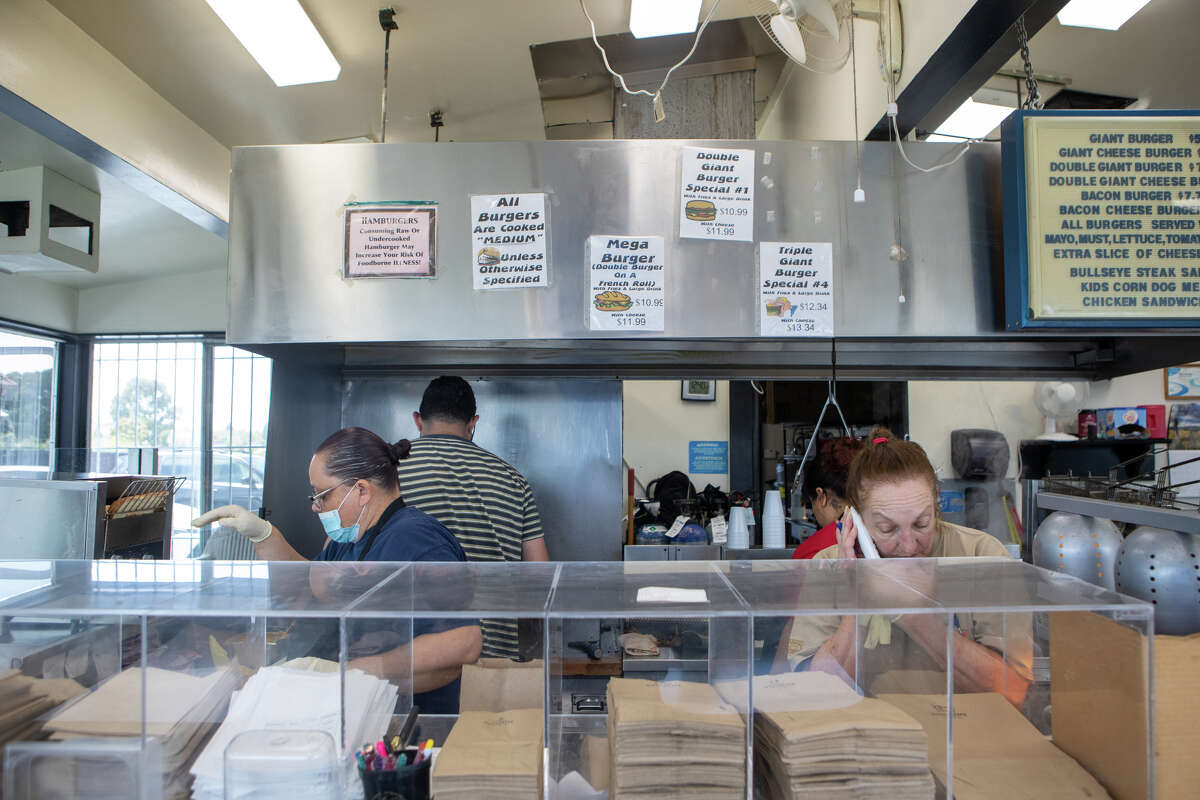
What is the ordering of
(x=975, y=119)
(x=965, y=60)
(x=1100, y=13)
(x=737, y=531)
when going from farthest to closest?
(x=737, y=531) < (x=975, y=119) < (x=1100, y=13) < (x=965, y=60)

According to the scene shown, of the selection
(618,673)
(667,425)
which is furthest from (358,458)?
(667,425)

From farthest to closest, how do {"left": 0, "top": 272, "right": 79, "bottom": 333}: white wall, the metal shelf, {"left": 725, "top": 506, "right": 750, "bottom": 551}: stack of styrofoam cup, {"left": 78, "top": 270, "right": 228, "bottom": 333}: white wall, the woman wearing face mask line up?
{"left": 78, "top": 270, "right": 228, "bottom": 333}: white wall
{"left": 0, "top": 272, "right": 79, "bottom": 333}: white wall
{"left": 725, "top": 506, "right": 750, "bottom": 551}: stack of styrofoam cup
the woman wearing face mask
the metal shelf

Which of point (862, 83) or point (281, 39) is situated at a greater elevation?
point (281, 39)

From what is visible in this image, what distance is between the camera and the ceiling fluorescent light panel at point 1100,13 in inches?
90.0

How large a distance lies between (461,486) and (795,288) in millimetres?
1192

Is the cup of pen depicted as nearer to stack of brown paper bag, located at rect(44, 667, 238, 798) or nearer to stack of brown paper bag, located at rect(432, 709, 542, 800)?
stack of brown paper bag, located at rect(432, 709, 542, 800)

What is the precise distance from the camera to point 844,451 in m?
2.40

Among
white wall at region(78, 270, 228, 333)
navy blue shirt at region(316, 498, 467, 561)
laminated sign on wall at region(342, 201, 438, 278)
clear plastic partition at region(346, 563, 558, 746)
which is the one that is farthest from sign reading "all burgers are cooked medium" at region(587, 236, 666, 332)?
white wall at region(78, 270, 228, 333)

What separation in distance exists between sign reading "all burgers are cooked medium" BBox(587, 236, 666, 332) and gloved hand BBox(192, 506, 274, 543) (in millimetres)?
1153

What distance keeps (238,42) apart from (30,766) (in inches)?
89.9

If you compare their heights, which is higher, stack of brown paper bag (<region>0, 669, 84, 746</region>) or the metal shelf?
the metal shelf

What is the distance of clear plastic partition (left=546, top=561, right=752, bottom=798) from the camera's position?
947 mm

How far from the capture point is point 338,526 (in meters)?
1.95

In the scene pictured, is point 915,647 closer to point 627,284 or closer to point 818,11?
point 627,284
